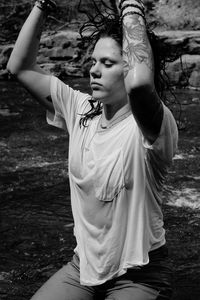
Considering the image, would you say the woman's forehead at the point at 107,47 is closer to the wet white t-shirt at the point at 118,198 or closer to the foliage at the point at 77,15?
the wet white t-shirt at the point at 118,198

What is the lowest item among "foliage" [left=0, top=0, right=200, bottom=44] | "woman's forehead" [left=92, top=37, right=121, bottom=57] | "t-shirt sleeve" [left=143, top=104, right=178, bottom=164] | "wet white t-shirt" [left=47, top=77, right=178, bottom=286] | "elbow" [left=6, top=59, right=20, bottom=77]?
"foliage" [left=0, top=0, right=200, bottom=44]

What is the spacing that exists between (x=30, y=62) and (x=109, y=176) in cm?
94

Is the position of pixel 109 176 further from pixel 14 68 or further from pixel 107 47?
pixel 14 68

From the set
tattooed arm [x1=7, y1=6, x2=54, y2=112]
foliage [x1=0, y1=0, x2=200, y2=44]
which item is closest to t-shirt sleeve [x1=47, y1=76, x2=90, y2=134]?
tattooed arm [x1=7, y1=6, x2=54, y2=112]

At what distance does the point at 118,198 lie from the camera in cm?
Answer: 300

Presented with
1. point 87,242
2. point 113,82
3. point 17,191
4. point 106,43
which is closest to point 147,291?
point 87,242

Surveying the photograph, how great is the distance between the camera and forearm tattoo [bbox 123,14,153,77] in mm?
2738

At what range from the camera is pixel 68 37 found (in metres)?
20.9

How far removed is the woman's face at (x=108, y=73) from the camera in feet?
10.2

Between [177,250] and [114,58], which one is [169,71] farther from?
[114,58]

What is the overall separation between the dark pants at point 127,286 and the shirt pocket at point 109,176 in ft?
1.22

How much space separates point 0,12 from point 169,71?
1041 cm

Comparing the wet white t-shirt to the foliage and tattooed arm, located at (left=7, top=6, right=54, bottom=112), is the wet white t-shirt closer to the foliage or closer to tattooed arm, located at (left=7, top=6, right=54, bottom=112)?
tattooed arm, located at (left=7, top=6, right=54, bottom=112)

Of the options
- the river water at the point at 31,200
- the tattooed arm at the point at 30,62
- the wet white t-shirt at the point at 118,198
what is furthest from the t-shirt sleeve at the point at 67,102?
the river water at the point at 31,200
